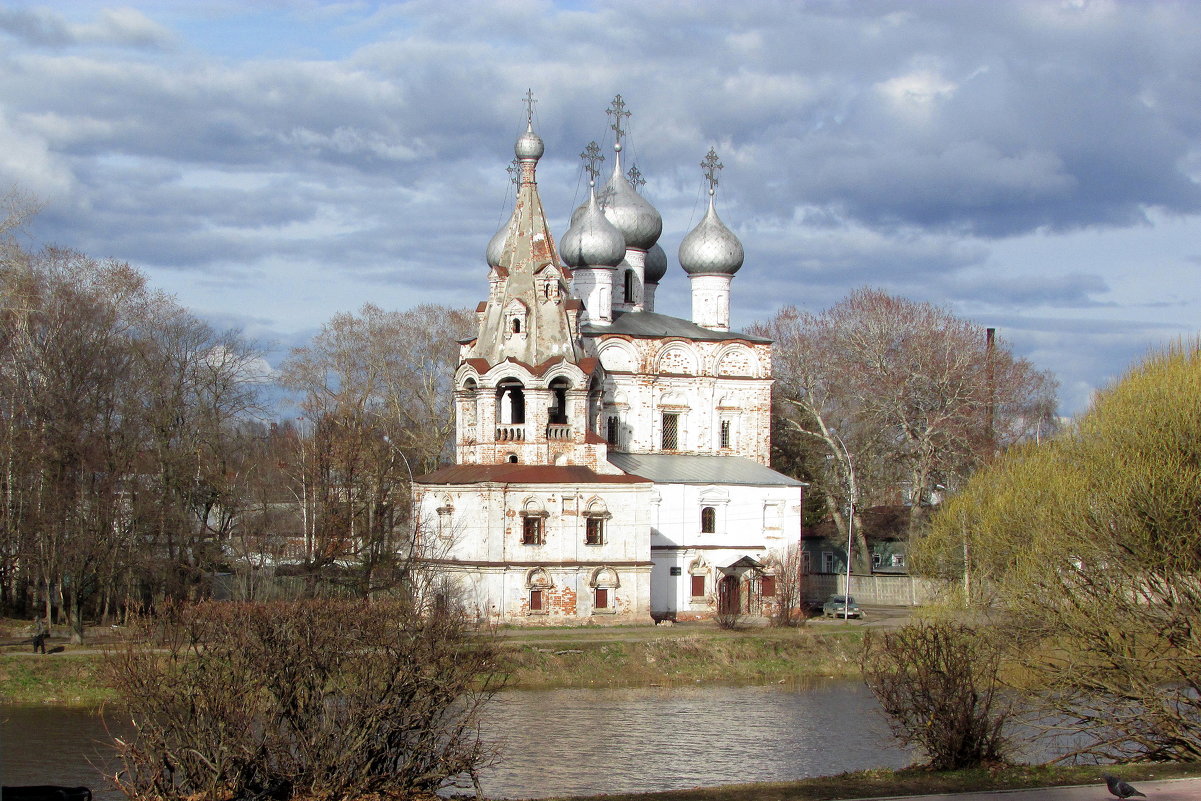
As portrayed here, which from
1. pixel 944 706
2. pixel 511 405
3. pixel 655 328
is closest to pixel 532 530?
pixel 511 405

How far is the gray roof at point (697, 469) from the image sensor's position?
4353 centimetres

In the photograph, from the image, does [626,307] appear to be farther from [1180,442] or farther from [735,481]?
[1180,442]

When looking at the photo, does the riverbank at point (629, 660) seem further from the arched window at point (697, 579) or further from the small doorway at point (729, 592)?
the arched window at point (697, 579)

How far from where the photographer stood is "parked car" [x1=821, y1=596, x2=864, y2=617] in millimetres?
43625

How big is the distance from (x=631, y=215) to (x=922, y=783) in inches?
1337

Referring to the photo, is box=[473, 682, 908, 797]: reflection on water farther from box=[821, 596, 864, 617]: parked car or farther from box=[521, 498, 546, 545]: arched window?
box=[821, 596, 864, 617]: parked car

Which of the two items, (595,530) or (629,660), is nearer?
(629,660)

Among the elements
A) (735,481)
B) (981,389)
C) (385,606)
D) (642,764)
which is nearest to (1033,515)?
(642,764)

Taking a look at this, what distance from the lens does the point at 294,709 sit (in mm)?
17031

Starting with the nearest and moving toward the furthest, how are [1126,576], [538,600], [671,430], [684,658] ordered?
[1126,576]
[684,658]
[538,600]
[671,430]

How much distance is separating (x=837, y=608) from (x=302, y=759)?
29.0 meters

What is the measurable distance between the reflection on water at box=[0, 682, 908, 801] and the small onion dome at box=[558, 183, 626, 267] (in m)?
16.7

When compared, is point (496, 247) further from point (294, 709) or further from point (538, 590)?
point (294, 709)

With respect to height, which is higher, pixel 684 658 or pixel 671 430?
pixel 671 430
